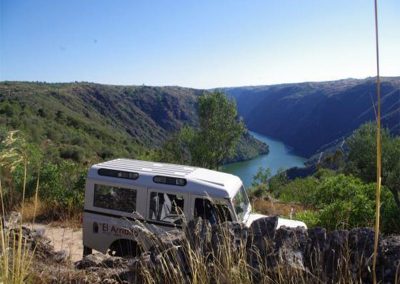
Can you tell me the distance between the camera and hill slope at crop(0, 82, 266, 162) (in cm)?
5197

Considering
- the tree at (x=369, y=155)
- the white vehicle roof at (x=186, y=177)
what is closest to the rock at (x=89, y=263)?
the white vehicle roof at (x=186, y=177)

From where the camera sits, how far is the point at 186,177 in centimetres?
716

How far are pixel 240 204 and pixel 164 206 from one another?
1.37 m

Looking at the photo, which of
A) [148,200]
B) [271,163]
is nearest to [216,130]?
[148,200]

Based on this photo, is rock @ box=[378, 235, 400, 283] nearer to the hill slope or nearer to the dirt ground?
the dirt ground

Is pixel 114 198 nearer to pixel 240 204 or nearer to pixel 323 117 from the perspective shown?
pixel 240 204

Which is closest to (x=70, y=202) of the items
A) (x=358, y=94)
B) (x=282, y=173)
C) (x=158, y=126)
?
(x=282, y=173)

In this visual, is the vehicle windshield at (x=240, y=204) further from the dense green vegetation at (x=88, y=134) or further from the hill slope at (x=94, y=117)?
the hill slope at (x=94, y=117)

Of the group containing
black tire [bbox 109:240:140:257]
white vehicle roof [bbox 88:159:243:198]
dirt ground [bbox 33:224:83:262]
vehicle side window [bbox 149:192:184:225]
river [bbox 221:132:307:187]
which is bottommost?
river [bbox 221:132:307:187]

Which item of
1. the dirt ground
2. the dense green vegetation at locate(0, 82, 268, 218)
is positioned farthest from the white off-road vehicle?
the dense green vegetation at locate(0, 82, 268, 218)

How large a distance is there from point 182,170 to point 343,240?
16.5 ft

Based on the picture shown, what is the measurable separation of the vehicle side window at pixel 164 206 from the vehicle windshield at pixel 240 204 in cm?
96

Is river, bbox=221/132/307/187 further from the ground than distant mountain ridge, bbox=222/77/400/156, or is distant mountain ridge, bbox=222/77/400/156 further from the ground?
distant mountain ridge, bbox=222/77/400/156

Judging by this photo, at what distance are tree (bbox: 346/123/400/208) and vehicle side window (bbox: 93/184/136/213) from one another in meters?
13.4
